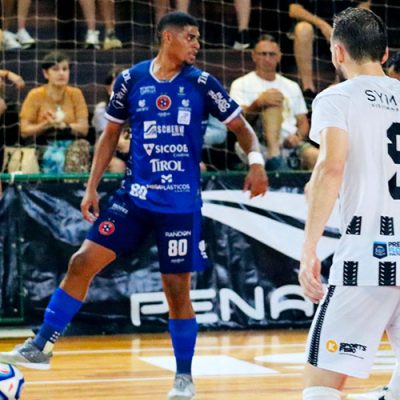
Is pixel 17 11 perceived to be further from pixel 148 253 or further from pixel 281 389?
pixel 281 389

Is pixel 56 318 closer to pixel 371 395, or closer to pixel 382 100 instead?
pixel 371 395

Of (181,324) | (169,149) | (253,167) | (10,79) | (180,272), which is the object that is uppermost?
(10,79)

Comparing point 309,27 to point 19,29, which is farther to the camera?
point 309,27

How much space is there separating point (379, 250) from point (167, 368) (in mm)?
3868

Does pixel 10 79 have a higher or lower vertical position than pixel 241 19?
lower

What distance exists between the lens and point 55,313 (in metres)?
6.87

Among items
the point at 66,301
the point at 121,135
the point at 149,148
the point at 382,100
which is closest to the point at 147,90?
the point at 149,148

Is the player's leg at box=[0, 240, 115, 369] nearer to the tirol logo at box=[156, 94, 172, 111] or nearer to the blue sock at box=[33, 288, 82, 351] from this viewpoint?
the blue sock at box=[33, 288, 82, 351]

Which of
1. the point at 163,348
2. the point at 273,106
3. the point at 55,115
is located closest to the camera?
the point at 163,348

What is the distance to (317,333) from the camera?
4.36m

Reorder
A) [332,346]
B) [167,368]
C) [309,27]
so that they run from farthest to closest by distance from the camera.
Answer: [309,27] → [167,368] → [332,346]

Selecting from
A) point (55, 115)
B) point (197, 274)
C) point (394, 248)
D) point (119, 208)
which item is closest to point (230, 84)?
point (55, 115)

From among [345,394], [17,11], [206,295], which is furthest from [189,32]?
[17,11]

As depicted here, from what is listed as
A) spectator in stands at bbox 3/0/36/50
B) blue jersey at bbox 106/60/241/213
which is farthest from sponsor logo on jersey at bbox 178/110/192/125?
spectator in stands at bbox 3/0/36/50
